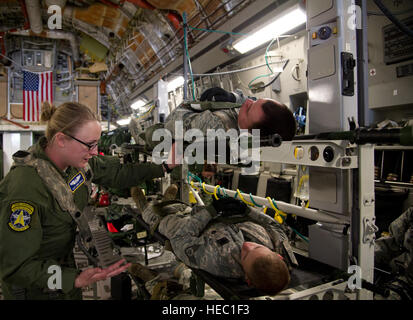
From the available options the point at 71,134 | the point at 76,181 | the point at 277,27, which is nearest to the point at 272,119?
the point at 71,134

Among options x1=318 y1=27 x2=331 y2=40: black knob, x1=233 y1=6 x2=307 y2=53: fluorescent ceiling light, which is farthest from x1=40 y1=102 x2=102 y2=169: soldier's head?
x1=233 y1=6 x2=307 y2=53: fluorescent ceiling light

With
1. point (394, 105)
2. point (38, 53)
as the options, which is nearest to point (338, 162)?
point (394, 105)

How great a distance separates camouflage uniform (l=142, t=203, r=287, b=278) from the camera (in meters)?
1.61

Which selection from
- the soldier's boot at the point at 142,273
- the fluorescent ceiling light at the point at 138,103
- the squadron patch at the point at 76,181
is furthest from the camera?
the fluorescent ceiling light at the point at 138,103

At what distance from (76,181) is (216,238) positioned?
1091 millimetres

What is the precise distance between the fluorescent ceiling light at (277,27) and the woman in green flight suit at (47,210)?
2207mm

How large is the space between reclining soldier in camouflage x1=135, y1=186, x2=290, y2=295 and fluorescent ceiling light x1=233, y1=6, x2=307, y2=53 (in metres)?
2.03

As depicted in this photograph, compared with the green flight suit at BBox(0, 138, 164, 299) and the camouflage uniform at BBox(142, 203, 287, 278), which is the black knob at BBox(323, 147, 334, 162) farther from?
the green flight suit at BBox(0, 138, 164, 299)

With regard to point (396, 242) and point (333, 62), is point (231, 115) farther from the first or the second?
point (396, 242)

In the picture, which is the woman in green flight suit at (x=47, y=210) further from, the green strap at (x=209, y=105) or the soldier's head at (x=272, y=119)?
the soldier's head at (x=272, y=119)

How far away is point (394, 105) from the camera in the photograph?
305cm

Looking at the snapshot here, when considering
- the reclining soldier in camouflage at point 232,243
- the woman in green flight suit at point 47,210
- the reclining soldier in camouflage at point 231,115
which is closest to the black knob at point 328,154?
the reclining soldier in camouflage at point 231,115

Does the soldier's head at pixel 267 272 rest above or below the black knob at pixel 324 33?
below

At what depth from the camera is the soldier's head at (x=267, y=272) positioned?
1.34 m
